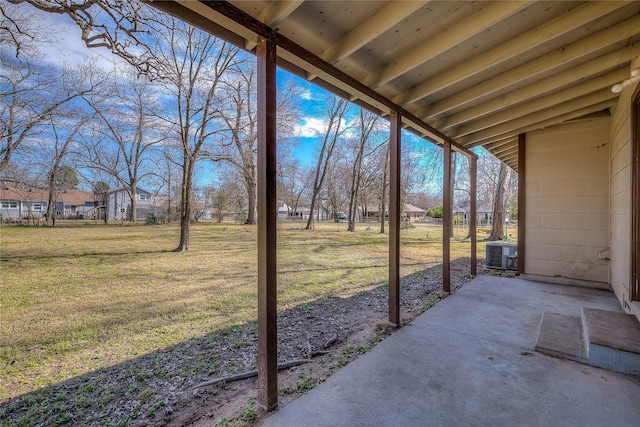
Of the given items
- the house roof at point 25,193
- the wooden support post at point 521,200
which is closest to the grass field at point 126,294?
the wooden support post at point 521,200

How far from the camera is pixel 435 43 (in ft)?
7.73

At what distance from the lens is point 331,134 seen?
19453 mm

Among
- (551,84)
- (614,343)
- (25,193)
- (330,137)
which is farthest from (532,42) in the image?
(25,193)

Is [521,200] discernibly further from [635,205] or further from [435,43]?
[435,43]

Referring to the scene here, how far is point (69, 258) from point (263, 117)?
924cm

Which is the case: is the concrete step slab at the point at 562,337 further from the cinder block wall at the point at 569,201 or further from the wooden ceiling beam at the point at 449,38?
the wooden ceiling beam at the point at 449,38

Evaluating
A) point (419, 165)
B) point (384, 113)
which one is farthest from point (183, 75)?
point (419, 165)

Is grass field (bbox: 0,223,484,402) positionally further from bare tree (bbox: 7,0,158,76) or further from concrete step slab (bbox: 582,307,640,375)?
bare tree (bbox: 7,0,158,76)

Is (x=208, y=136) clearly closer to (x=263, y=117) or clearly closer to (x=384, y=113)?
(x=384, y=113)

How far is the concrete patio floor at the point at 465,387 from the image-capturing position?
1.80 m

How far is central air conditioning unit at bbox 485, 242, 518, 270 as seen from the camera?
6.34m

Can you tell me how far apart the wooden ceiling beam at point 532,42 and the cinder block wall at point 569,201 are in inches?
129

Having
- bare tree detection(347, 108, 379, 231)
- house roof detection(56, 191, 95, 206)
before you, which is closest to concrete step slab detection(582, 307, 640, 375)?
bare tree detection(347, 108, 379, 231)

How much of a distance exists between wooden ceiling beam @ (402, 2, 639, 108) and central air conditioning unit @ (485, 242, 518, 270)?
4494 millimetres
